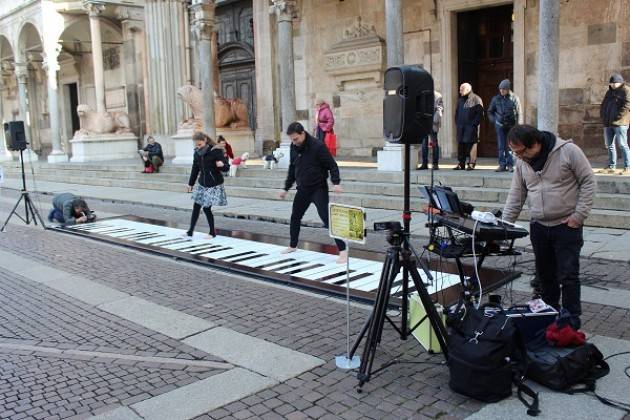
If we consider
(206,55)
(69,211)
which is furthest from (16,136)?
(206,55)

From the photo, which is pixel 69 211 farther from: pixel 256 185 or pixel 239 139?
pixel 239 139

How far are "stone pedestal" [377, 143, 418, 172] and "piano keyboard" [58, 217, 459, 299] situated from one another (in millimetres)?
4618

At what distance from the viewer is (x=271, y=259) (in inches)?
336

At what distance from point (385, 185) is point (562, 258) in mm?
7972

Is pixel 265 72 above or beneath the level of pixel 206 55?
beneath

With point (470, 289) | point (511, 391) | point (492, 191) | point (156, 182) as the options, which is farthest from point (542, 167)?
point (156, 182)

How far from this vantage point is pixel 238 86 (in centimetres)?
2339

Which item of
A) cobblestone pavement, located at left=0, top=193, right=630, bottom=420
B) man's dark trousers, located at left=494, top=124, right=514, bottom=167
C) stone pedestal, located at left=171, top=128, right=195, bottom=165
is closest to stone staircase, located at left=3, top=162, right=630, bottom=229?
man's dark trousers, located at left=494, top=124, right=514, bottom=167

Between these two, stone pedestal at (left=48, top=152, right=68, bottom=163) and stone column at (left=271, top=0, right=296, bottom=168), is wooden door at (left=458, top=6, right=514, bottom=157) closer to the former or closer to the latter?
stone column at (left=271, top=0, right=296, bottom=168)

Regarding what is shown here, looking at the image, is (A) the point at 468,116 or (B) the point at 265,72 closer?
(A) the point at 468,116

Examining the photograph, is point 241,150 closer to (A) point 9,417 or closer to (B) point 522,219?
(B) point 522,219

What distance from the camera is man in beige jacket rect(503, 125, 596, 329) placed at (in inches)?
185

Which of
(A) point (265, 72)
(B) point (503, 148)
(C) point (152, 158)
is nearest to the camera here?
(B) point (503, 148)

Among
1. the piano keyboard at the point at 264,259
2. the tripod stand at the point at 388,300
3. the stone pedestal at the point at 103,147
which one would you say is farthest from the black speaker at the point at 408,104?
Answer: the stone pedestal at the point at 103,147
